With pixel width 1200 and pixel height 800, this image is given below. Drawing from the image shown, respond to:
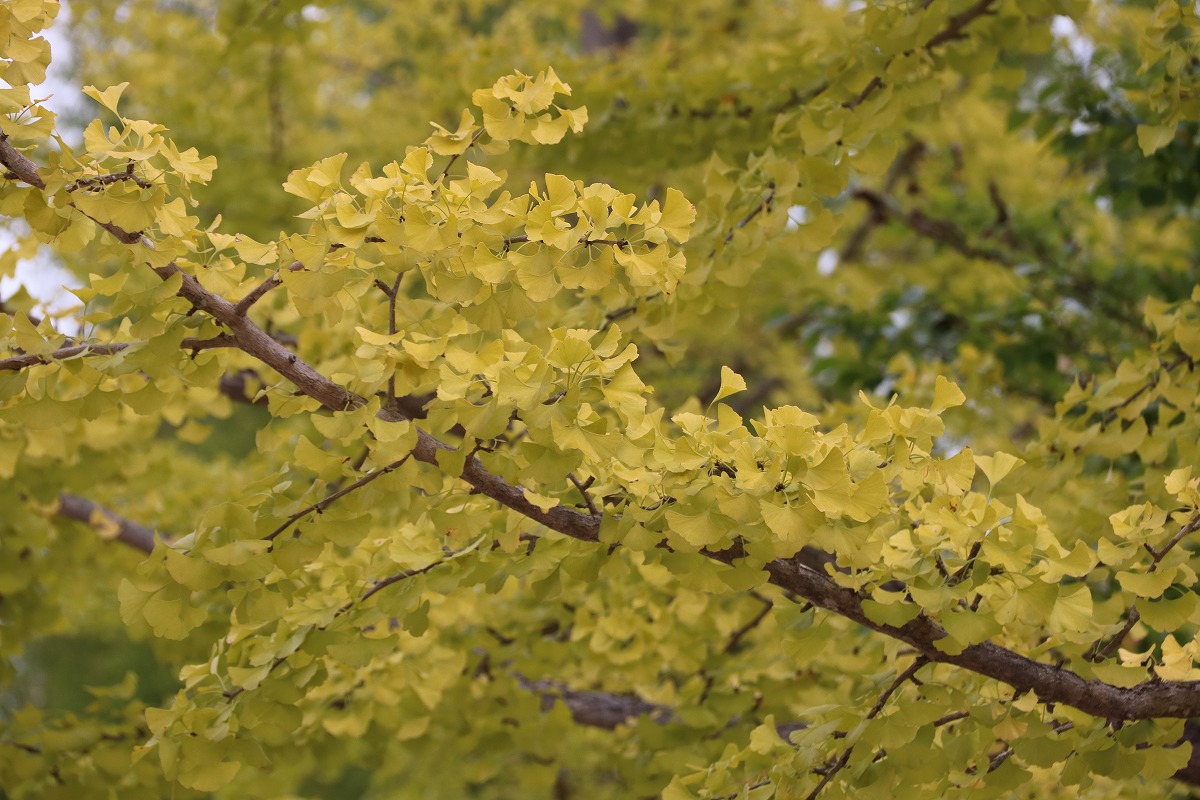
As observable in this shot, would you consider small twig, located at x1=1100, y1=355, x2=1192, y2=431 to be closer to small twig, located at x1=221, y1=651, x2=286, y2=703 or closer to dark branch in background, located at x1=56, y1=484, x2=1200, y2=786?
dark branch in background, located at x1=56, y1=484, x2=1200, y2=786

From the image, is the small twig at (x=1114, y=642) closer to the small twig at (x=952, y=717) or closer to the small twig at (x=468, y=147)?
the small twig at (x=952, y=717)

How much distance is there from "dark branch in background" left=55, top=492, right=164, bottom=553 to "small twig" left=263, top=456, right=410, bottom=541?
1.53m

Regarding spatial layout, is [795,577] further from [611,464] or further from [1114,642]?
[1114,642]

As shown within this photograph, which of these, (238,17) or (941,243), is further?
(941,243)

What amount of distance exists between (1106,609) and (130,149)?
1507 mm

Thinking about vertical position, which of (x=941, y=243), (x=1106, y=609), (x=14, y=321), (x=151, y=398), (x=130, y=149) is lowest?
(x=941, y=243)

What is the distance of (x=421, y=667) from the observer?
2.04 metres

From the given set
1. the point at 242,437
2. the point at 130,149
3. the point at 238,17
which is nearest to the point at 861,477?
the point at 130,149

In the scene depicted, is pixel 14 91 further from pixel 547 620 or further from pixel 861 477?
pixel 547 620

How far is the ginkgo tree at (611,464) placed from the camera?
1.27 metres

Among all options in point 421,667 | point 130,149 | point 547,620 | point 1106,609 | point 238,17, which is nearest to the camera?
point 130,149

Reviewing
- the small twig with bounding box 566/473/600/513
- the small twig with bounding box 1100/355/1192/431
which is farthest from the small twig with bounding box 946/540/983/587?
the small twig with bounding box 1100/355/1192/431

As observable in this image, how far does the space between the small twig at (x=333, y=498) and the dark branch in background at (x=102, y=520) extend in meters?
1.53

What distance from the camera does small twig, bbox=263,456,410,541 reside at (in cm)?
133
